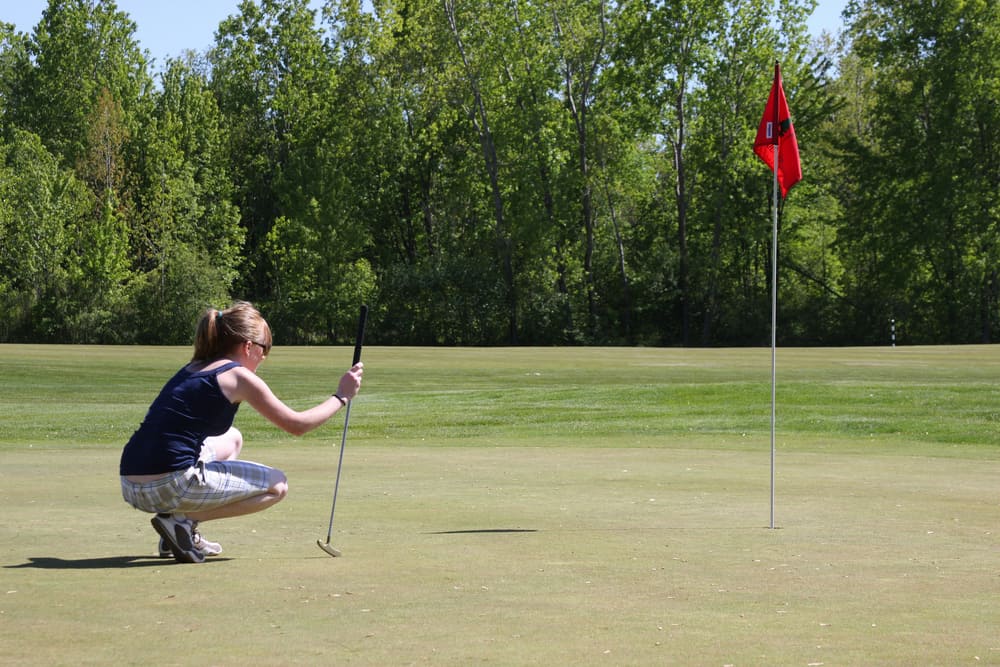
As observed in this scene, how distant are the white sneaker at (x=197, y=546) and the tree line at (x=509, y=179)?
5322 centimetres

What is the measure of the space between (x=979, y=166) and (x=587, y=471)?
1931 inches

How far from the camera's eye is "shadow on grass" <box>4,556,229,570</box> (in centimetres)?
723

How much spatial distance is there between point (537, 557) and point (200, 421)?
2.12 metres

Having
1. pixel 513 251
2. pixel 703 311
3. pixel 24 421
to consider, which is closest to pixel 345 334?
pixel 513 251

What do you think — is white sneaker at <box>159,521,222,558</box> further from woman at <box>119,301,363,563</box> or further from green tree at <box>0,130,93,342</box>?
green tree at <box>0,130,93,342</box>

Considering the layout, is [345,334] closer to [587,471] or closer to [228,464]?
[587,471]

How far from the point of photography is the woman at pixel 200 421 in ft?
23.6

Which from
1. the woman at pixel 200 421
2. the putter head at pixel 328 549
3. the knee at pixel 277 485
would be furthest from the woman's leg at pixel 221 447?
the putter head at pixel 328 549

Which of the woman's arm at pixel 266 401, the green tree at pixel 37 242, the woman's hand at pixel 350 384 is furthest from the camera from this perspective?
the green tree at pixel 37 242

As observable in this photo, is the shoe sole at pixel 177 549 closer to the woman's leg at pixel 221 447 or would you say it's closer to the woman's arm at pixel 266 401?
the woman's leg at pixel 221 447

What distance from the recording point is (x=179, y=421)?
724 centimetres

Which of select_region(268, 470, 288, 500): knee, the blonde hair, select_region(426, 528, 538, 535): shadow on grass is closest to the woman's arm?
the blonde hair

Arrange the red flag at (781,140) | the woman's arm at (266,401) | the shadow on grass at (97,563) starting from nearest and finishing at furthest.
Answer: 1. the woman's arm at (266,401)
2. the shadow on grass at (97,563)
3. the red flag at (781,140)

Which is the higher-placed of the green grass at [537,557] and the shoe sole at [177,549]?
the shoe sole at [177,549]
